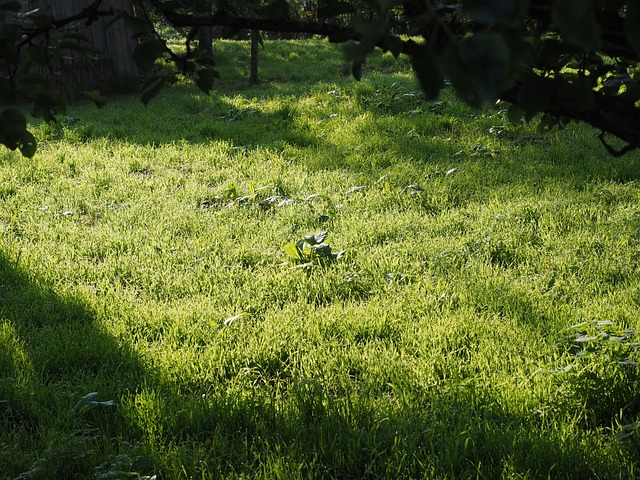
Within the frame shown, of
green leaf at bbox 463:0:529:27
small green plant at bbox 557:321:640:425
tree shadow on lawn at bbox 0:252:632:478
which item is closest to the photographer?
green leaf at bbox 463:0:529:27

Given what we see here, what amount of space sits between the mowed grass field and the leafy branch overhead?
0.26 metres

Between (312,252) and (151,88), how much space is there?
9.85 ft

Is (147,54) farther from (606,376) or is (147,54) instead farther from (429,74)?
(606,376)

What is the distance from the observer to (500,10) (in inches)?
27.4

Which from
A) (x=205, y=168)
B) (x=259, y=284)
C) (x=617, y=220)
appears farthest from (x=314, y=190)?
(x=617, y=220)

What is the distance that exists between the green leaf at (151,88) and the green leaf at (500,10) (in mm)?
1052

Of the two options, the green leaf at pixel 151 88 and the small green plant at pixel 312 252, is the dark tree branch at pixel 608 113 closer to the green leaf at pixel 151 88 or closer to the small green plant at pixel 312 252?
the green leaf at pixel 151 88

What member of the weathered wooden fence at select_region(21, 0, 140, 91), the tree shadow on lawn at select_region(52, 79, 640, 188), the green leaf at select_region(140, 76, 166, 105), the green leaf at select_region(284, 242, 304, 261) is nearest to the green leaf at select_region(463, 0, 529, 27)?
the green leaf at select_region(140, 76, 166, 105)

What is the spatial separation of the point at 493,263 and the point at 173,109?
7.27 m

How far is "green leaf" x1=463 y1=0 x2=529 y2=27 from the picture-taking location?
69cm

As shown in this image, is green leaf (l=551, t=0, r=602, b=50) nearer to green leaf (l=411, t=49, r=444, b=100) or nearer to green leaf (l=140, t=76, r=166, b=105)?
green leaf (l=411, t=49, r=444, b=100)

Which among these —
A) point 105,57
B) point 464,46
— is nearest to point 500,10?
point 464,46

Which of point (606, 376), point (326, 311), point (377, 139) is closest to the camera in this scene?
point (606, 376)

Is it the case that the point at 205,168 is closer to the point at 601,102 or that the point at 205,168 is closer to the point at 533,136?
the point at 533,136
